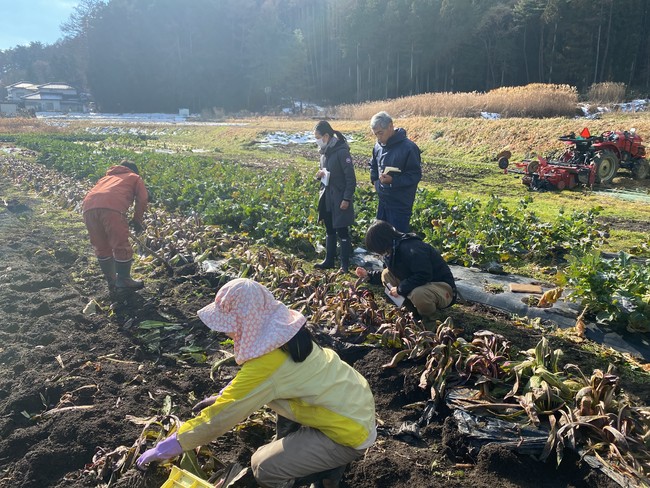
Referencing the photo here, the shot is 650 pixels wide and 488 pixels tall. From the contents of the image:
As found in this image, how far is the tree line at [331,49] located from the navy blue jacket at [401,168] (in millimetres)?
36932

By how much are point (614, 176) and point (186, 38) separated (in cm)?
7626

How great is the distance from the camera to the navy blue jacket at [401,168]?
18.1 feet

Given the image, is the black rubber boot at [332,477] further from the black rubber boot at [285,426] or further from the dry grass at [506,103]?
the dry grass at [506,103]

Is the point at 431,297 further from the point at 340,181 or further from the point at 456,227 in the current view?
the point at 456,227

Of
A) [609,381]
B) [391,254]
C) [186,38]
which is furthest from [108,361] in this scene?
[186,38]

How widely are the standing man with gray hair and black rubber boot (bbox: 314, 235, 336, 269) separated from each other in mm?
1043

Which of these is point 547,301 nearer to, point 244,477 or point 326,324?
point 326,324

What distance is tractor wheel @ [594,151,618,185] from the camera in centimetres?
1219

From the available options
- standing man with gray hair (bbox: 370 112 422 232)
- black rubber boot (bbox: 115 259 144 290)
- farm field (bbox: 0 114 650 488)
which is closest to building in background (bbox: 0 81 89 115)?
farm field (bbox: 0 114 650 488)

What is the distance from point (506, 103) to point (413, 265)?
2172 centimetres

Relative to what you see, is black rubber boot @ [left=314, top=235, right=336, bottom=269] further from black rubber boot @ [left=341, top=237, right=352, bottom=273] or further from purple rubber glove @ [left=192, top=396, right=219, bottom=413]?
purple rubber glove @ [left=192, top=396, right=219, bottom=413]

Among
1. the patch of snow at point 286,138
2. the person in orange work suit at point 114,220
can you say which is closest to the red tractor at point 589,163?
the person in orange work suit at point 114,220

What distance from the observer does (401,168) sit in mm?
5551

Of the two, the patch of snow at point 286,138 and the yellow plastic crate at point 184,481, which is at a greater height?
the yellow plastic crate at point 184,481
